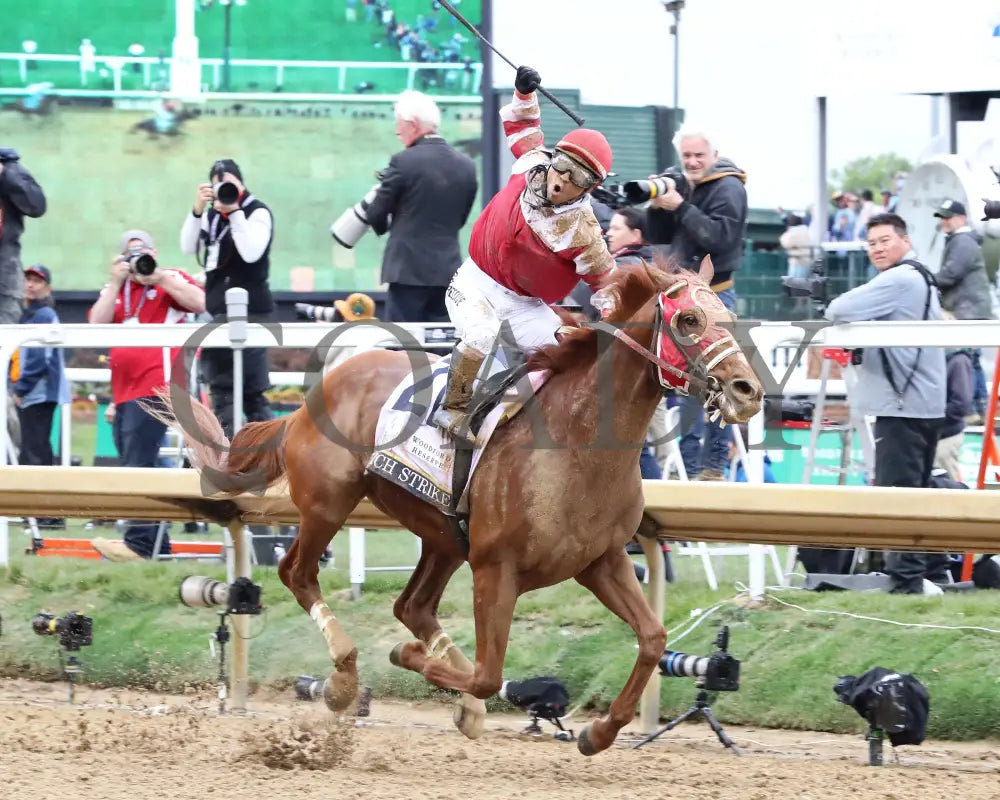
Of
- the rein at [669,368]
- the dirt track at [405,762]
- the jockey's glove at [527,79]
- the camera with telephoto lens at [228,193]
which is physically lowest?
the dirt track at [405,762]

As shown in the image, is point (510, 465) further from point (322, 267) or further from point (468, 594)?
point (322, 267)

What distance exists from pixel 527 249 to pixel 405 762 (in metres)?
A: 1.94

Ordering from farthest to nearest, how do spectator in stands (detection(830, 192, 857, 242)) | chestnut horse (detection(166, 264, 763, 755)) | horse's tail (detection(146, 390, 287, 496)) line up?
spectator in stands (detection(830, 192, 857, 242)), horse's tail (detection(146, 390, 287, 496)), chestnut horse (detection(166, 264, 763, 755))

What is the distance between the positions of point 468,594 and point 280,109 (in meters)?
7.97

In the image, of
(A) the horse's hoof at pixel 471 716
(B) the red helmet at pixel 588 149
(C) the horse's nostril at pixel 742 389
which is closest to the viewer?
(C) the horse's nostril at pixel 742 389

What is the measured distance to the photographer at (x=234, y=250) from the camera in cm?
846

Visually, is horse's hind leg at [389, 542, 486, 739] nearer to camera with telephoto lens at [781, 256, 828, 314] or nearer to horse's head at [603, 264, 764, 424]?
horse's head at [603, 264, 764, 424]

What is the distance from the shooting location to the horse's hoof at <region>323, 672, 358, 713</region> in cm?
648

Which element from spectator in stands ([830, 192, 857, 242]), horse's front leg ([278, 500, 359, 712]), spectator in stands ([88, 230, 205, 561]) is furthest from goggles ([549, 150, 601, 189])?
spectator in stands ([830, 192, 857, 242])

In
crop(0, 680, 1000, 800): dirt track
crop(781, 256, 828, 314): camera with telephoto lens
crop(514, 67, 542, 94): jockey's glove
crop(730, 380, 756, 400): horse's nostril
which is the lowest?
crop(0, 680, 1000, 800): dirt track

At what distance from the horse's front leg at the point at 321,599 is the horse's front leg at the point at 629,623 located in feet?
3.47

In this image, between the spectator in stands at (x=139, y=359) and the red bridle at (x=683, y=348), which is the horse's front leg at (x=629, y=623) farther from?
the spectator in stands at (x=139, y=359)

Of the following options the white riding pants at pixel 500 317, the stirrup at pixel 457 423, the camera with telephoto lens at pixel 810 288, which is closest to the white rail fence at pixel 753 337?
the camera with telephoto lens at pixel 810 288

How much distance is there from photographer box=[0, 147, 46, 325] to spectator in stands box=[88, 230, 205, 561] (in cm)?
53
